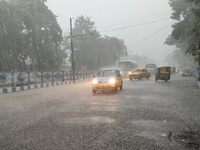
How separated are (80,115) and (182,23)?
29.2 metres

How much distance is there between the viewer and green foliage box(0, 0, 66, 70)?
92.8 feet

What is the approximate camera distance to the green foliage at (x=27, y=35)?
2830 cm

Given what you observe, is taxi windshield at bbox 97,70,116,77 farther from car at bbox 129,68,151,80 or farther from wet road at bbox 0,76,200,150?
car at bbox 129,68,151,80

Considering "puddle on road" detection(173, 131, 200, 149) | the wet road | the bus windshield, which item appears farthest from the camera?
the bus windshield

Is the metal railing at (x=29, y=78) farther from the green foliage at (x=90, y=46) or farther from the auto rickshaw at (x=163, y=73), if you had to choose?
the green foliage at (x=90, y=46)

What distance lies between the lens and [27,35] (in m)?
37.0

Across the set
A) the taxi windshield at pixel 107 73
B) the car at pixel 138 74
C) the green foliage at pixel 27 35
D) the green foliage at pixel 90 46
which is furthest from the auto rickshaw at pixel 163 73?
the green foliage at pixel 90 46

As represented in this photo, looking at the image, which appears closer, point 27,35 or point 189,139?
point 189,139

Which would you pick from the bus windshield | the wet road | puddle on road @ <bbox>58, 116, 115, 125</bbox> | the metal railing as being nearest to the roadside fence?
the metal railing

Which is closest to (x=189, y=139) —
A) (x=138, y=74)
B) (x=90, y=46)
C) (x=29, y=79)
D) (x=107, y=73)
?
(x=107, y=73)

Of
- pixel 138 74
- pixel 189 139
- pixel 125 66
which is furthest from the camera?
pixel 125 66

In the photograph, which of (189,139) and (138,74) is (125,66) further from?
(189,139)

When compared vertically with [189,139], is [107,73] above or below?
above

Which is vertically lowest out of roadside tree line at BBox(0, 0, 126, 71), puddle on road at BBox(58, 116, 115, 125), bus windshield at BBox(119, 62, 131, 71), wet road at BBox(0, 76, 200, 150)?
wet road at BBox(0, 76, 200, 150)
